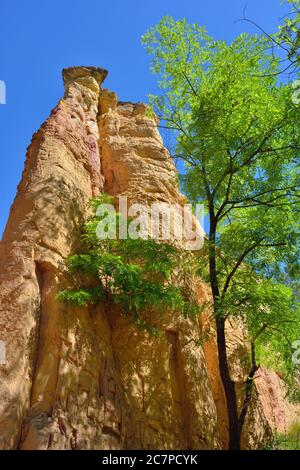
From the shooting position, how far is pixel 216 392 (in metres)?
11.5

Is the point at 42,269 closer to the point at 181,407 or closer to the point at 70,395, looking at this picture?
the point at 70,395

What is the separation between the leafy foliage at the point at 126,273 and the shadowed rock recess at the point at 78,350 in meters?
0.32

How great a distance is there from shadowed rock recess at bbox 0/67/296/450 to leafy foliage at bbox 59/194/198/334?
0.32 meters

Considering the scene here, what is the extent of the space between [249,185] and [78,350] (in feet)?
19.3

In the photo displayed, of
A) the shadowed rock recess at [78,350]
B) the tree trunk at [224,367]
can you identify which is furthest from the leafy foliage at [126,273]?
the tree trunk at [224,367]

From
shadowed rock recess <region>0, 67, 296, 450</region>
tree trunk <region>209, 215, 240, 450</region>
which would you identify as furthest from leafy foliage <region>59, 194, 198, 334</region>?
tree trunk <region>209, 215, 240, 450</region>

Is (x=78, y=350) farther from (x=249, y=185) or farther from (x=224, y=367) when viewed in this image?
(x=249, y=185)

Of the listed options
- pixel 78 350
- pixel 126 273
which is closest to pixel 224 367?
pixel 126 273

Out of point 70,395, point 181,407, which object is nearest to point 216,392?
point 181,407

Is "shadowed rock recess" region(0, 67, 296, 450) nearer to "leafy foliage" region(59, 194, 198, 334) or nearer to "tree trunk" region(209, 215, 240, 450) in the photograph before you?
"leafy foliage" region(59, 194, 198, 334)

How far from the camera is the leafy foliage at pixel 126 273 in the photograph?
9062 millimetres

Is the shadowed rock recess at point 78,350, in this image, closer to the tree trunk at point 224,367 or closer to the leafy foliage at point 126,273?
the leafy foliage at point 126,273

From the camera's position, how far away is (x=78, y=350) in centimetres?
821
